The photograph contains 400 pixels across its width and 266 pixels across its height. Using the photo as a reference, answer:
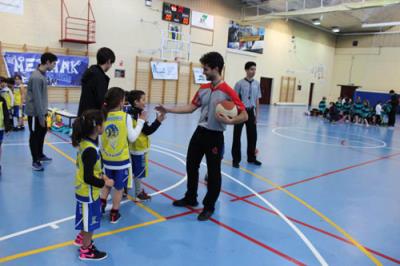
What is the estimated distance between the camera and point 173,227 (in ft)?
11.1

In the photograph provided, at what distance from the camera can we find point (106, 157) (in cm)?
323

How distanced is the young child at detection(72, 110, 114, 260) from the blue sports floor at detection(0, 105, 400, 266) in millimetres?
162

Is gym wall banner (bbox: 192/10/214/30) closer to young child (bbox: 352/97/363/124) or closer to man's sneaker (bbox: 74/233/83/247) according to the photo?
young child (bbox: 352/97/363/124)

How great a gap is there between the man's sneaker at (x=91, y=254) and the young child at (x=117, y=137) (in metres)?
0.74

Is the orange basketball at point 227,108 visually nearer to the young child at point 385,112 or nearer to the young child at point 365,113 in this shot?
the young child at point 365,113

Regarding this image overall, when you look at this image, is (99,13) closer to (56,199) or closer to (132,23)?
(132,23)

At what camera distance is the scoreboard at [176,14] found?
1802 cm

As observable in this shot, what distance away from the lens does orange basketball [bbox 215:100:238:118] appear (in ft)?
11.3

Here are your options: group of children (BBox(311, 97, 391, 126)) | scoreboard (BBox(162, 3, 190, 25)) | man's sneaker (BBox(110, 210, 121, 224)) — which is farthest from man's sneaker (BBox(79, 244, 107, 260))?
scoreboard (BBox(162, 3, 190, 25))

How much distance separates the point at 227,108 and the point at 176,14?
1641 cm

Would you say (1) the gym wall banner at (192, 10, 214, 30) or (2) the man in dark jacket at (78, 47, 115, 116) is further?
(1) the gym wall banner at (192, 10, 214, 30)

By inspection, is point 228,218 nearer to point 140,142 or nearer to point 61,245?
point 140,142

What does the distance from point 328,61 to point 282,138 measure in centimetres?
2433

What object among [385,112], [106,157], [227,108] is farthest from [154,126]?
[385,112]
